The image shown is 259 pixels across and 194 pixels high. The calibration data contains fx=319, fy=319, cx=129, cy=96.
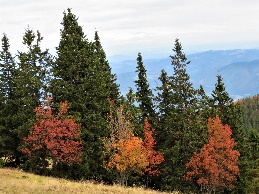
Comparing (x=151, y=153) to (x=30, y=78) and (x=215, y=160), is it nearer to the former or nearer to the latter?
(x=215, y=160)

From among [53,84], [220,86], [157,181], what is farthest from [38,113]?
[220,86]

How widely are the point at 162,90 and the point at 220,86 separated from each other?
8062 mm

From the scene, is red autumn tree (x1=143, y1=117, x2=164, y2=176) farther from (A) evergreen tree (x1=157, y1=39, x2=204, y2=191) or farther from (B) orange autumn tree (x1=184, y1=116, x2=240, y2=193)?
(B) orange autumn tree (x1=184, y1=116, x2=240, y2=193)

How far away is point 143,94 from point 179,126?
10095 millimetres

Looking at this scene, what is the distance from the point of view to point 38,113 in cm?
3444

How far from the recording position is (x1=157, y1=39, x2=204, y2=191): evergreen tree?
128 ft

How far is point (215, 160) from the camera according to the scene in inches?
1510

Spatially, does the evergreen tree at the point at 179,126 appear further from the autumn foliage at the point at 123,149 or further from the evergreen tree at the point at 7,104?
the evergreen tree at the point at 7,104

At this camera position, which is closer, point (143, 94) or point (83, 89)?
point (83, 89)

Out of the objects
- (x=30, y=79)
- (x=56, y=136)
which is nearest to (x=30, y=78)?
(x=30, y=79)

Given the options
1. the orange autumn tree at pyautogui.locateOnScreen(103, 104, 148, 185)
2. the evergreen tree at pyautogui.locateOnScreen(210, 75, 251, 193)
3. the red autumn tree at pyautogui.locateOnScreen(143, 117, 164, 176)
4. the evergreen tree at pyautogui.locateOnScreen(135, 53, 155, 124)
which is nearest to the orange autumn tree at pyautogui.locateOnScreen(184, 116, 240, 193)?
the evergreen tree at pyautogui.locateOnScreen(210, 75, 251, 193)

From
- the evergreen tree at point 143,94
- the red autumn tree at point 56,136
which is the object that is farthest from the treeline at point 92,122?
the evergreen tree at point 143,94

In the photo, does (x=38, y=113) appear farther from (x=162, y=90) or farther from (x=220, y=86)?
(x=220, y=86)

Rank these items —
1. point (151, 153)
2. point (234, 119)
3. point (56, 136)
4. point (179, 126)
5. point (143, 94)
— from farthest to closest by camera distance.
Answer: point (143, 94) < point (234, 119) < point (151, 153) < point (179, 126) < point (56, 136)
